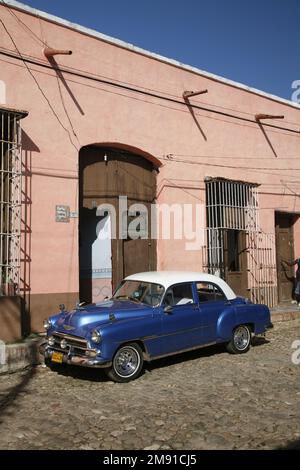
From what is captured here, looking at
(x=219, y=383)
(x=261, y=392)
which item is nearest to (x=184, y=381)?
(x=219, y=383)

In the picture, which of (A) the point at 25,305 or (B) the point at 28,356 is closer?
(B) the point at 28,356

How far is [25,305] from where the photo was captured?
29.0 feet

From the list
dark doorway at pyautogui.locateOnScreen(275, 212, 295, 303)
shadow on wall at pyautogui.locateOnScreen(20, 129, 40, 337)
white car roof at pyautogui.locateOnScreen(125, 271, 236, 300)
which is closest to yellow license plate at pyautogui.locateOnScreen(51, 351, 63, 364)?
white car roof at pyautogui.locateOnScreen(125, 271, 236, 300)

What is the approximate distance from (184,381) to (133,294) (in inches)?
66.1

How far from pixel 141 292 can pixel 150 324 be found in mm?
788

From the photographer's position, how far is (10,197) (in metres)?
8.80

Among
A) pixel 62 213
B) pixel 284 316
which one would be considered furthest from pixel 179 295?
pixel 284 316

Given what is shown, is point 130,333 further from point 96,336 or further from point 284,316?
point 284,316

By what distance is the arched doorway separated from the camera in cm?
1038

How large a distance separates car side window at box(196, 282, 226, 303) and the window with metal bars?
3.26 metres

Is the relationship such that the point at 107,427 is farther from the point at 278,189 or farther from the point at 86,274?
the point at 278,189

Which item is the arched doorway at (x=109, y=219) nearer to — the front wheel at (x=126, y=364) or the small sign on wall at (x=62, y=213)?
the small sign on wall at (x=62, y=213)

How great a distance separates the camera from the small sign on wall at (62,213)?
934 centimetres

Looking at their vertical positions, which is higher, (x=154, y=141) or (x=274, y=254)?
(x=154, y=141)
